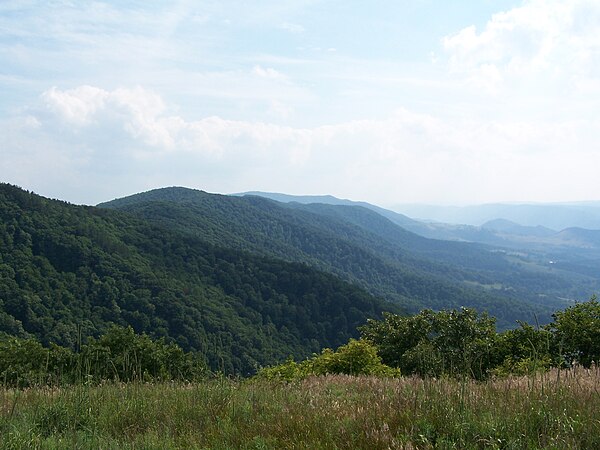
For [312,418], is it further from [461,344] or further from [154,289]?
[154,289]

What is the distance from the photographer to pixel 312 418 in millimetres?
4762

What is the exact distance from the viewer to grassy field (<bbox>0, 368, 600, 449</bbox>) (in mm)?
3953

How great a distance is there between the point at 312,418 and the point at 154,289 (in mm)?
114002

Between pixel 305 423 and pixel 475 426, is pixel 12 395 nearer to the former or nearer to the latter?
pixel 305 423

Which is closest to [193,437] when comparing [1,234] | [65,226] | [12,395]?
[12,395]

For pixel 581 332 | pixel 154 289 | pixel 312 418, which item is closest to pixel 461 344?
pixel 581 332

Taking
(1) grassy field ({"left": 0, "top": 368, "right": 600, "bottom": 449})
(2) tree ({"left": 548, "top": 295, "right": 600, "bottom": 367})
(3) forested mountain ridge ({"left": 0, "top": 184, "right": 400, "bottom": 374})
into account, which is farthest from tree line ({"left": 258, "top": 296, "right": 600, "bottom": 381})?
(3) forested mountain ridge ({"left": 0, "top": 184, "right": 400, "bottom": 374})

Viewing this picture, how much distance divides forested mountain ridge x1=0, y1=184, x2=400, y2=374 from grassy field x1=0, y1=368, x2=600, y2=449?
74499 millimetres

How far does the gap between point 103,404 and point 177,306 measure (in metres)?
105

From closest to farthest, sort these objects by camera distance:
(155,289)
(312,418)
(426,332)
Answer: (312,418)
(426,332)
(155,289)

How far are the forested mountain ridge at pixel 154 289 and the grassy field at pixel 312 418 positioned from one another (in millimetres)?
74499

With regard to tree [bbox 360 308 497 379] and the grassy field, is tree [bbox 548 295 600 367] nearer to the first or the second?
tree [bbox 360 308 497 379]

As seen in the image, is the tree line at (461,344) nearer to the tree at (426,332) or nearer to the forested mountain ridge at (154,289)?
the tree at (426,332)

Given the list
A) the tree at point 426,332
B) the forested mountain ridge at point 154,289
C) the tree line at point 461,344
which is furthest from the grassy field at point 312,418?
the forested mountain ridge at point 154,289
